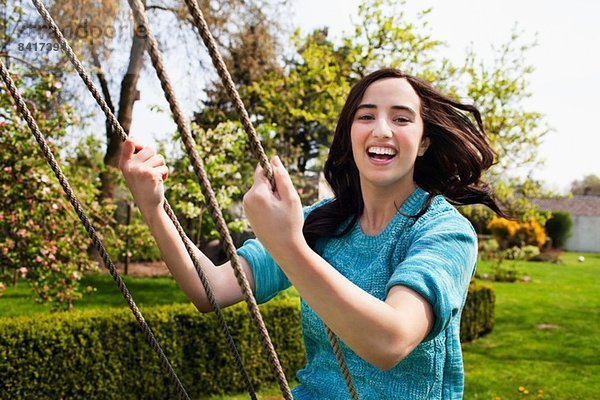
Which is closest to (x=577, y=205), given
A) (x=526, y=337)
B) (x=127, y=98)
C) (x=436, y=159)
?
(x=526, y=337)

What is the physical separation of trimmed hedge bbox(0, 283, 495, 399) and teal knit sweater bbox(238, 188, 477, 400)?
14.1ft

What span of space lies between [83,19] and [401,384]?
Result: 1055cm

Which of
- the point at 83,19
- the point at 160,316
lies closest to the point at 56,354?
the point at 160,316

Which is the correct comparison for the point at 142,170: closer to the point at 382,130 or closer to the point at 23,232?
Result: the point at 382,130

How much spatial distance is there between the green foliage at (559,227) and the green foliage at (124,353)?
28931 millimetres

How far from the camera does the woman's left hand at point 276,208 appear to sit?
1146mm

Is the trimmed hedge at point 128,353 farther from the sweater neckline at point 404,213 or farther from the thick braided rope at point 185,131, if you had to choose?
the thick braided rope at point 185,131

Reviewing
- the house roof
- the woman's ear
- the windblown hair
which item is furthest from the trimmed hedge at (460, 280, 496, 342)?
the house roof

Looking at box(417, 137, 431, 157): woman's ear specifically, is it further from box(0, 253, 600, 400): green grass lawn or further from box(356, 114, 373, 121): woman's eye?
box(0, 253, 600, 400): green grass lawn

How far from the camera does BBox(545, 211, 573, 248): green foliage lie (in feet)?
110

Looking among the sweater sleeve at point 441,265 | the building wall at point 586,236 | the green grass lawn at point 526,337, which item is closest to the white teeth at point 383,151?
the sweater sleeve at point 441,265

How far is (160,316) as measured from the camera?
651 centimetres

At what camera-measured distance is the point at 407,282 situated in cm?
138

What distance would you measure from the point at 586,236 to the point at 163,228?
1534 inches
